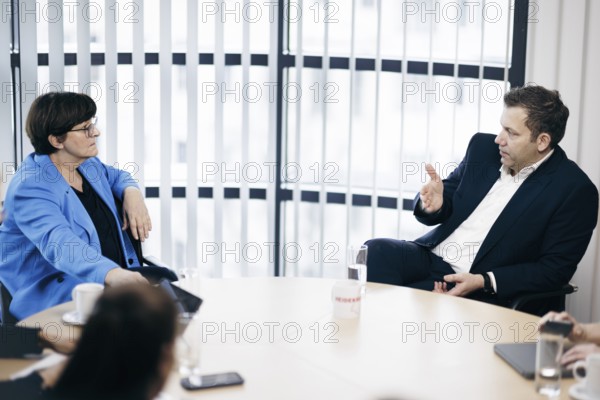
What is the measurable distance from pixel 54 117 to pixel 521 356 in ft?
6.82

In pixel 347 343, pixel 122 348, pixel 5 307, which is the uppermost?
pixel 122 348

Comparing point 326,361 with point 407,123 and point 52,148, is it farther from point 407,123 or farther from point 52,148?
point 407,123

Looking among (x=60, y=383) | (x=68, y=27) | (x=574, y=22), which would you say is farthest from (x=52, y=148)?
(x=574, y=22)

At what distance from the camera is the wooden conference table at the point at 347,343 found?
77.2 inches

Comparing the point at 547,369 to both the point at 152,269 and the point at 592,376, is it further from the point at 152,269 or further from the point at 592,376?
the point at 152,269

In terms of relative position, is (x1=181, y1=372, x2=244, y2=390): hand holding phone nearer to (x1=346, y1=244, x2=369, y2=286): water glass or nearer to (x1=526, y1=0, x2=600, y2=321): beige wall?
(x1=346, y1=244, x2=369, y2=286): water glass

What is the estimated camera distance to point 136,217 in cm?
344

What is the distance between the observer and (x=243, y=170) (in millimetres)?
4504

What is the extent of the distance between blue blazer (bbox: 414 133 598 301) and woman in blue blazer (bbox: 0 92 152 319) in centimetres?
152

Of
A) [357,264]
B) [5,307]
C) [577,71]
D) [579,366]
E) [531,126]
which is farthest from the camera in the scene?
[577,71]

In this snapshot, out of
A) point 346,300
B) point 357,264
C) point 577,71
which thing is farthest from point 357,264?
point 577,71

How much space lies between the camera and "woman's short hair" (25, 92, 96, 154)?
325cm

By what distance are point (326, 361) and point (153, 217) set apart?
265 centimetres

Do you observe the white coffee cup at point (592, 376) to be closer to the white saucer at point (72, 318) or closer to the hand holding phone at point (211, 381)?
the hand holding phone at point (211, 381)
